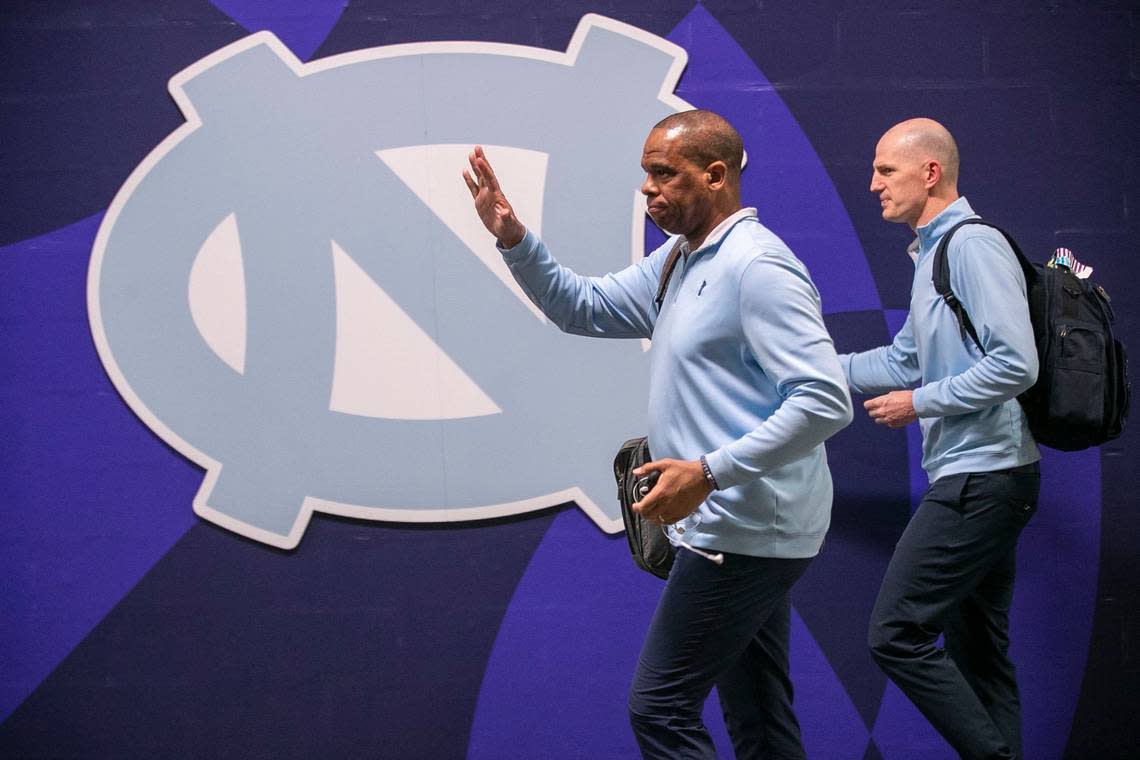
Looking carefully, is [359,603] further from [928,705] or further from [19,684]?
[928,705]

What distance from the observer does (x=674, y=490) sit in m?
1.92

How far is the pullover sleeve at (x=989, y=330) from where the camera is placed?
2.41 meters

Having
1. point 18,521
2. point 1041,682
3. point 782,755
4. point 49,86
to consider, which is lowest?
point 1041,682

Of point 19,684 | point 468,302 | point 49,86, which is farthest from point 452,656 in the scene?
point 49,86

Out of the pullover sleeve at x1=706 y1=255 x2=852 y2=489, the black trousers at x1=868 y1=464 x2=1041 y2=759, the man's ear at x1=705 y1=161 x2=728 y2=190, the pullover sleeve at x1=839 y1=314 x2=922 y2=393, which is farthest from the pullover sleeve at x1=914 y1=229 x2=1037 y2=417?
the man's ear at x1=705 y1=161 x2=728 y2=190

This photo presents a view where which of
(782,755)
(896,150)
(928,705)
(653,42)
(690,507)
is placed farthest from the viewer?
(653,42)

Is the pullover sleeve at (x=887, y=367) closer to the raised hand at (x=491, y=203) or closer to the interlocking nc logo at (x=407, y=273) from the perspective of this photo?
the interlocking nc logo at (x=407, y=273)

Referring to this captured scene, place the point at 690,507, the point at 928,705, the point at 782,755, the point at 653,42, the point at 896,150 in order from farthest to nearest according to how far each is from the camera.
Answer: the point at 653,42, the point at 896,150, the point at 928,705, the point at 782,755, the point at 690,507

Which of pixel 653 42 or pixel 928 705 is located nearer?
pixel 928 705

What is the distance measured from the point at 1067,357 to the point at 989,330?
0.72ft

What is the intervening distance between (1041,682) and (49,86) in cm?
307

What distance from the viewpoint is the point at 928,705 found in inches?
97.0

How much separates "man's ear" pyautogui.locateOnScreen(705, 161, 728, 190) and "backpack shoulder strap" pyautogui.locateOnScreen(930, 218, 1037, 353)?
2.26 feet

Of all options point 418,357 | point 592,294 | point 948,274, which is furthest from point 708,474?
point 418,357
